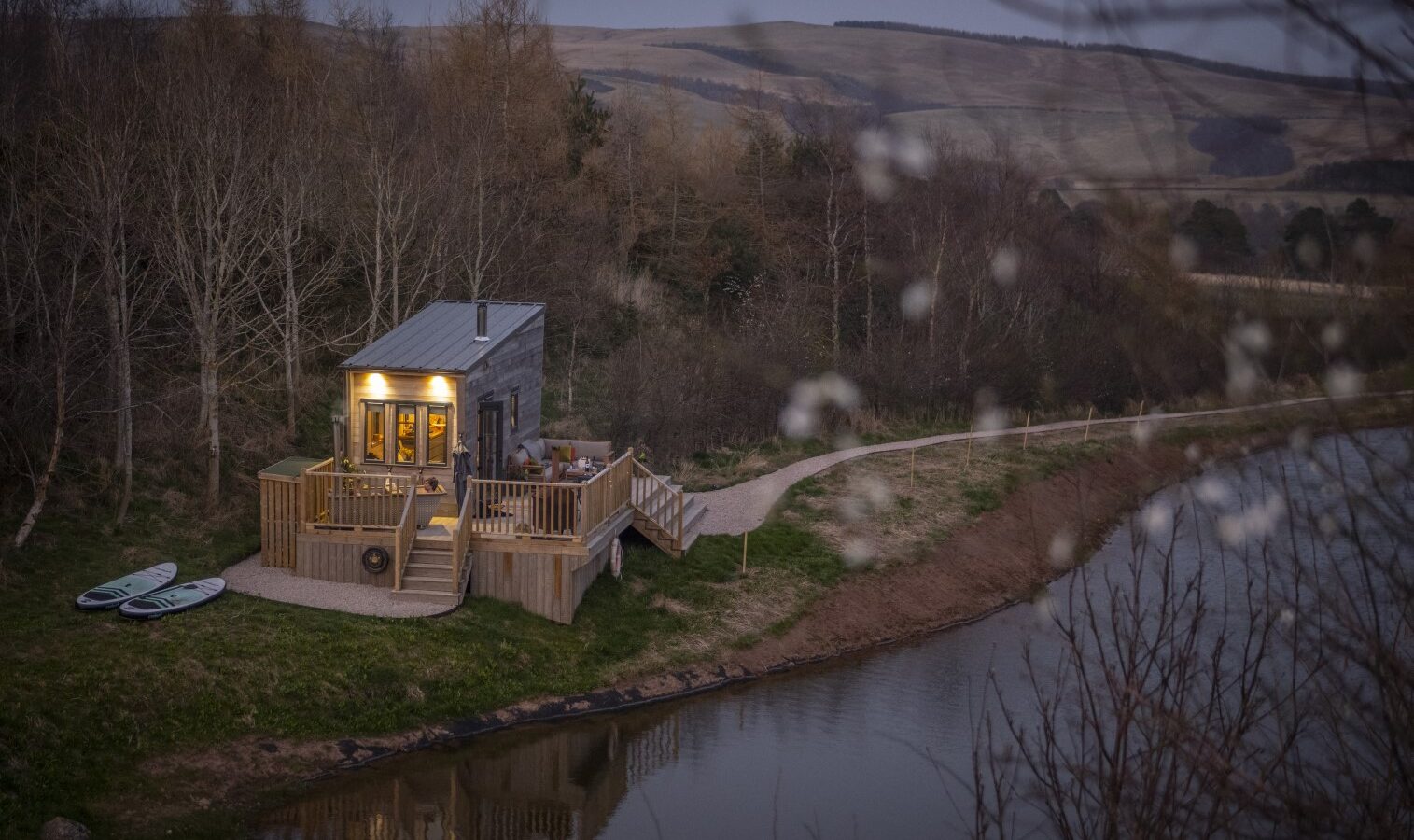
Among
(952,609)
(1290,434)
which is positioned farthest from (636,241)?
(1290,434)

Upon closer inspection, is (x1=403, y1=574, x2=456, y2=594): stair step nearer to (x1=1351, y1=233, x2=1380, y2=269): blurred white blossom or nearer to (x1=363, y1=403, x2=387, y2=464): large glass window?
(x1=363, y1=403, x2=387, y2=464): large glass window

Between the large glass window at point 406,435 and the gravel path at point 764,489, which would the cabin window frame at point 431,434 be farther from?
the gravel path at point 764,489

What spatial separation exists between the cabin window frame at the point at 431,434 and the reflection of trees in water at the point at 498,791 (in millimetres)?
5347

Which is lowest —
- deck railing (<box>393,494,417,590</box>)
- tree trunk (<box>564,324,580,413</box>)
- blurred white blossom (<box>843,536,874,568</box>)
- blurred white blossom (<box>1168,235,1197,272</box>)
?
blurred white blossom (<box>843,536,874,568</box>)

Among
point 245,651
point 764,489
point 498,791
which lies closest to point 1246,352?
point 498,791

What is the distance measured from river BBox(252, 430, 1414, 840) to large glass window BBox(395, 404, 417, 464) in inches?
222

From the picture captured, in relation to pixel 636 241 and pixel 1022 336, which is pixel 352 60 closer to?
pixel 636 241

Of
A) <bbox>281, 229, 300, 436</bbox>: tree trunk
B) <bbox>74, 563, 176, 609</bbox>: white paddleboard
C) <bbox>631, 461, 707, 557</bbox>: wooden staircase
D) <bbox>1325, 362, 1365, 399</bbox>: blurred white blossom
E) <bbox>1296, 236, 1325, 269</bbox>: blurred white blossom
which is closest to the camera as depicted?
<bbox>1325, 362, 1365, 399</bbox>: blurred white blossom

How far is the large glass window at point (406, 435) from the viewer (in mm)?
20781

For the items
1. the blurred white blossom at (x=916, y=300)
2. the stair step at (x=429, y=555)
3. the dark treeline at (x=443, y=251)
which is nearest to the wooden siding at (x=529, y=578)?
the stair step at (x=429, y=555)

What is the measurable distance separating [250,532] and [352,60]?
105 ft

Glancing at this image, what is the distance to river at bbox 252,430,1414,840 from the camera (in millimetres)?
14859

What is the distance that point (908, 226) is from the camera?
40906mm

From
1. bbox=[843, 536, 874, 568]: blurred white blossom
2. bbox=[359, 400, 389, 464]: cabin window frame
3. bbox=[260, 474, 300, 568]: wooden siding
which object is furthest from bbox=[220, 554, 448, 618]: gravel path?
bbox=[843, 536, 874, 568]: blurred white blossom
